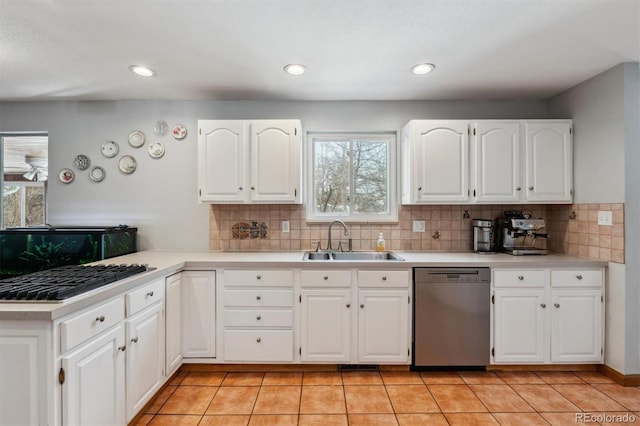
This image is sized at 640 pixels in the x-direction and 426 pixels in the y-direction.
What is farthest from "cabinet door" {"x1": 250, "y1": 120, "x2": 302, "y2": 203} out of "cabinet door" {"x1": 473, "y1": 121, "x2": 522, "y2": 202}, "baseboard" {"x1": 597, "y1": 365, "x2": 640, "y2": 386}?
"baseboard" {"x1": 597, "y1": 365, "x2": 640, "y2": 386}

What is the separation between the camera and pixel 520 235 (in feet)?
9.50

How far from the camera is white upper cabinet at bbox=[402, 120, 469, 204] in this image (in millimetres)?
2811

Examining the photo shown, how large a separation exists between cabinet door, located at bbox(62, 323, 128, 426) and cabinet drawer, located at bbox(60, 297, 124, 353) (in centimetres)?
4

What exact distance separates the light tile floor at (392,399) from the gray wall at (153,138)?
56.1 inches

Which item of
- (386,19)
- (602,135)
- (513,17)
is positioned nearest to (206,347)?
(386,19)

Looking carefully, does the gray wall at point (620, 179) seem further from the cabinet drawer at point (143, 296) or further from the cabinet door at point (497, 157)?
the cabinet drawer at point (143, 296)

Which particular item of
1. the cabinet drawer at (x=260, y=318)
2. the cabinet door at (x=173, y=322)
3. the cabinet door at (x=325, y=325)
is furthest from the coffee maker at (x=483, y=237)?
the cabinet door at (x=173, y=322)

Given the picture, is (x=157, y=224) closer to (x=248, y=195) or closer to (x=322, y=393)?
(x=248, y=195)

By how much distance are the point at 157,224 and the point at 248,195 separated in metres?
1.06

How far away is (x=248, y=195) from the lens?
285 cm

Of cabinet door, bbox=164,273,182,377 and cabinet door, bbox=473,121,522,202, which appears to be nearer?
cabinet door, bbox=164,273,182,377

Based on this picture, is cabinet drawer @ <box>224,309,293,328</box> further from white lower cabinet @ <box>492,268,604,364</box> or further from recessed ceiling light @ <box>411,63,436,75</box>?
recessed ceiling light @ <box>411,63,436,75</box>

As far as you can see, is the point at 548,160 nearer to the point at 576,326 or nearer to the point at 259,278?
the point at 576,326

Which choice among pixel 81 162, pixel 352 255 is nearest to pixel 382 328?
pixel 352 255
